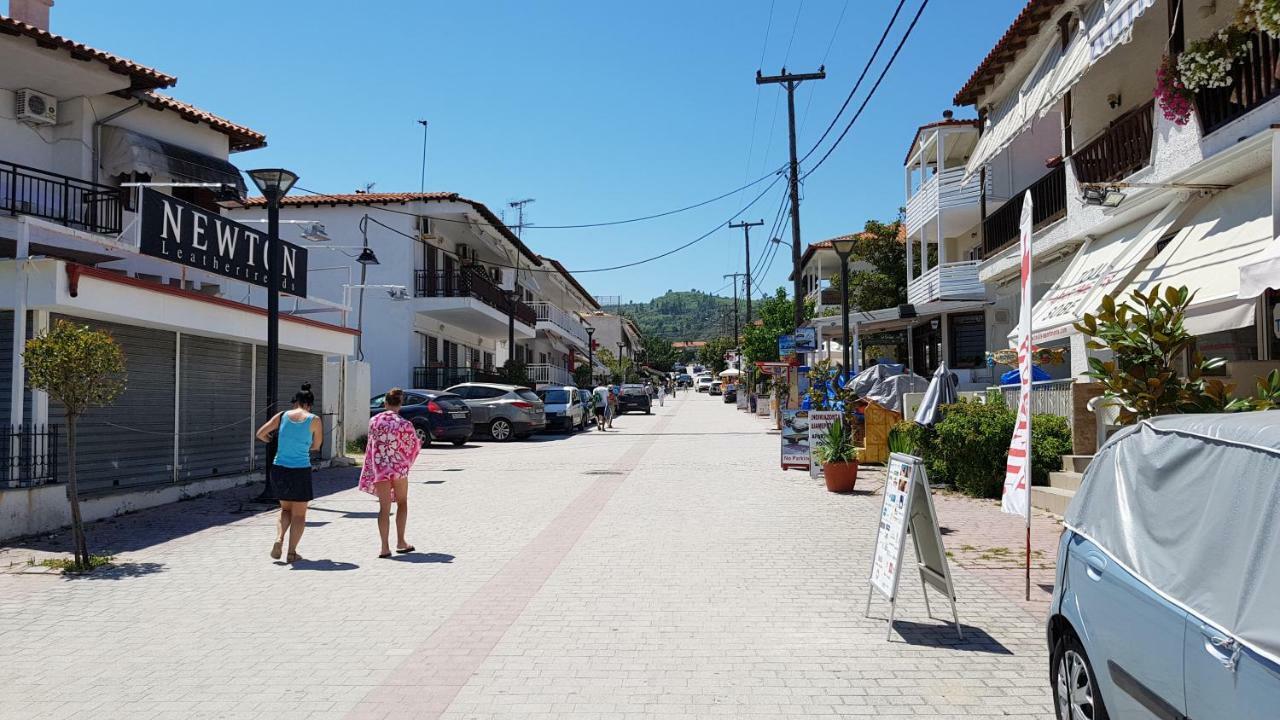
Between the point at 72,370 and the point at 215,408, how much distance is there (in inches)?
252

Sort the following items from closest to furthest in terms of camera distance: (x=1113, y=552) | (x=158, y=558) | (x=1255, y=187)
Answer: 1. (x=1113, y=552)
2. (x=158, y=558)
3. (x=1255, y=187)

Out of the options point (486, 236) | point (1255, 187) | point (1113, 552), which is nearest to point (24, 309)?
point (1113, 552)

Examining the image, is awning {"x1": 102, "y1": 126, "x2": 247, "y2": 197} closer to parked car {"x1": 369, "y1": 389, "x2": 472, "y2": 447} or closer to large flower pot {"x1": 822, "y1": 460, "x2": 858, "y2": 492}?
parked car {"x1": 369, "y1": 389, "x2": 472, "y2": 447}

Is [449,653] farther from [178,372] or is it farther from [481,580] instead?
[178,372]

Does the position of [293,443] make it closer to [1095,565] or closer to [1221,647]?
[1095,565]

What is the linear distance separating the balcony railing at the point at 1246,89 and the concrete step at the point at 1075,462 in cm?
408

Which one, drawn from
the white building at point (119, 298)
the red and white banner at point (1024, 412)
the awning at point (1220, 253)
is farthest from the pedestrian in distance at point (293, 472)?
the awning at point (1220, 253)

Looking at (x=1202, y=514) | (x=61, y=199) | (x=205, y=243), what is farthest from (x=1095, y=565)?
(x=61, y=199)

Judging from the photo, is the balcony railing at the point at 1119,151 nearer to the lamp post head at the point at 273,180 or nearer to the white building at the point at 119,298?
the lamp post head at the point at 273,180

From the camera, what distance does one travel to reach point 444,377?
34.3 meters

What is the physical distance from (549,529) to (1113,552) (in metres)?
7.50

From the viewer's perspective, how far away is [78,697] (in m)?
5.04

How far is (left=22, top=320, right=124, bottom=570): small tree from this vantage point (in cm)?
831

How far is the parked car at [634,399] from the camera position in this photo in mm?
50125
